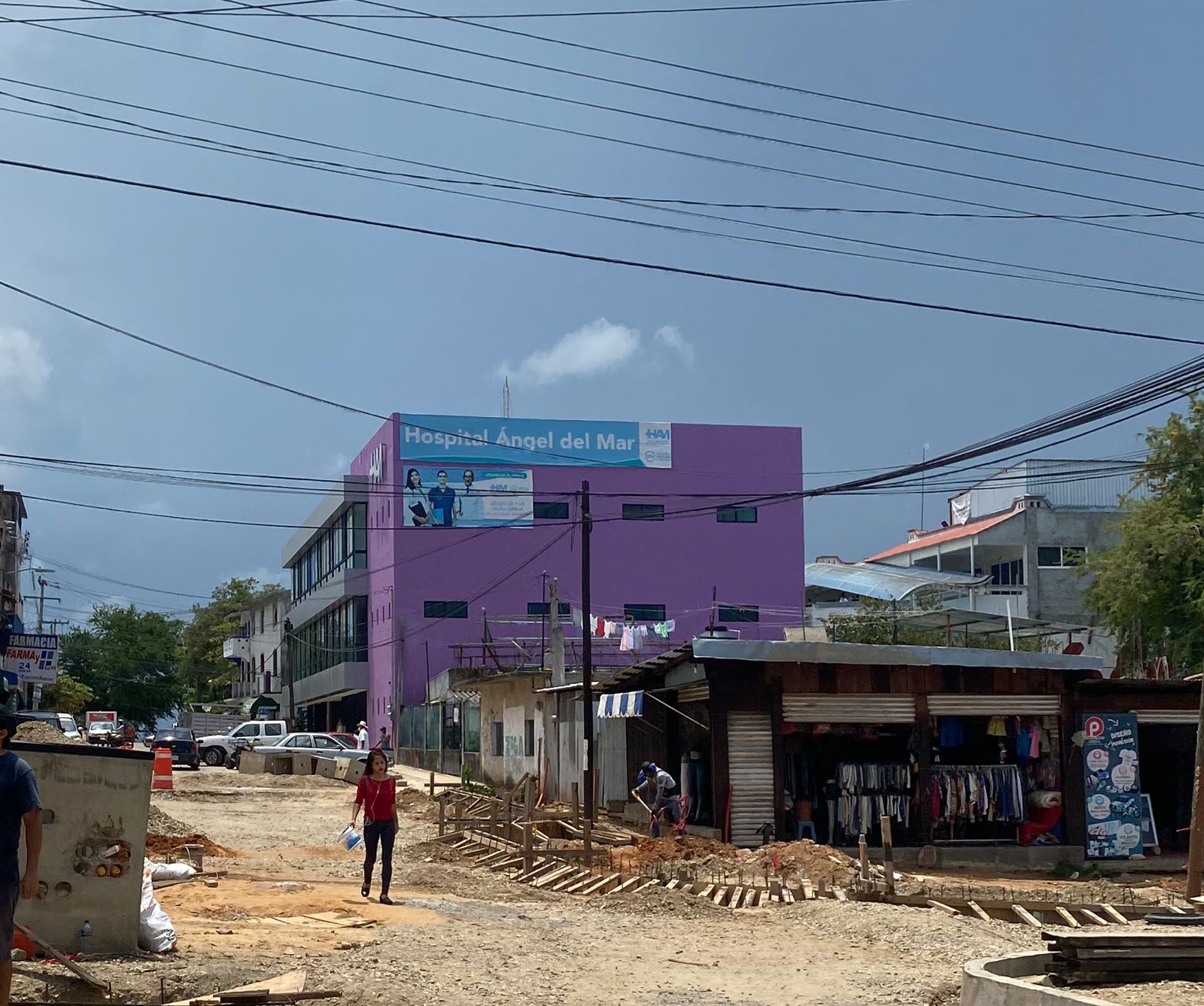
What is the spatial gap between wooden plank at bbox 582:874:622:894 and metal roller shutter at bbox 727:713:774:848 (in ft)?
15.3

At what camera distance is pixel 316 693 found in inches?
2995

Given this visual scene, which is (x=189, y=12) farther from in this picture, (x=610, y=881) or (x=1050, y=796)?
(x=1050, y=796)

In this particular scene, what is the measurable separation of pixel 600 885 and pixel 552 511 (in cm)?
4205

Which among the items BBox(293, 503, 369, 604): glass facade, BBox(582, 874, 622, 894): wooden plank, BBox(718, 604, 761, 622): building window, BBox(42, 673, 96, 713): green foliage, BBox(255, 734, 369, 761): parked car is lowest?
BBox(582, 874, 622, 894): wooden plank

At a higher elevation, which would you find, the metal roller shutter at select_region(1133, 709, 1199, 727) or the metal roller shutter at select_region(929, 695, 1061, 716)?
the metal roller shutter at select_region(929, 695, 1061, 716)

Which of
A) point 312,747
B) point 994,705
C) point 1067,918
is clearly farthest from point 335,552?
point 1067,918

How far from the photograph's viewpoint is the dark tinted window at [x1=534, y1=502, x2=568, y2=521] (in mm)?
60531

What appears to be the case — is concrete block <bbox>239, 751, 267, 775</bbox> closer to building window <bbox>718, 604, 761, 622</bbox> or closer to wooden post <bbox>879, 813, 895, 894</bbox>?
building window <bbox>718, 604, 761, 622</bbox>

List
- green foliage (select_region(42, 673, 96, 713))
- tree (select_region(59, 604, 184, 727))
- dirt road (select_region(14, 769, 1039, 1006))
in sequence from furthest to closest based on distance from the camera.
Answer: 1. tree (select_region(59, 604, 184, 727))
2. green foliage (select_region(42, 673, 96, 713))
3. dirt road (select_region(14, 769, 1039, 1006))

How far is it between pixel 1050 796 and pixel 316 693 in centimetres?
5589

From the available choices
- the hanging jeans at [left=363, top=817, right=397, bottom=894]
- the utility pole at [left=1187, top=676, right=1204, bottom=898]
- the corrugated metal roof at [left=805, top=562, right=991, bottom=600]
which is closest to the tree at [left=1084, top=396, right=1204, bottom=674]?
the corrugated metal roof at [left=805, top=562, right=991, bottom=600]

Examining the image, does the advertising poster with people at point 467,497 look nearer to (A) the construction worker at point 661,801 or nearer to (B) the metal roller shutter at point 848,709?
(A) the construction worker at point 661,801

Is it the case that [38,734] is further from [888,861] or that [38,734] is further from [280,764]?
[280,764]

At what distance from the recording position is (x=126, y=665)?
104 meters
